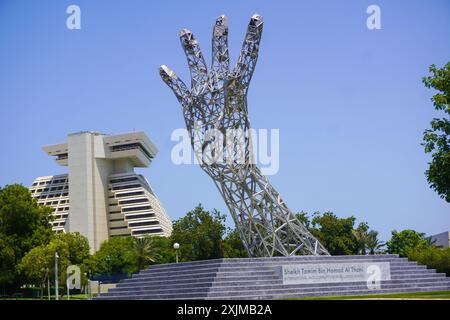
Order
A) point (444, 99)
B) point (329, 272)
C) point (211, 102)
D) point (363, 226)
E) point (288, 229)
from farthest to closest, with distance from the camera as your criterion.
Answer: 1. point (363, 226)
2. point (288, 229)
3. point (211, 102)
4. point (329, 272)
5. point (444, 99)

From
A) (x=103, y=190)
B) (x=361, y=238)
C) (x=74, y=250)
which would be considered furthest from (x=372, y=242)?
(x=103, y=190)

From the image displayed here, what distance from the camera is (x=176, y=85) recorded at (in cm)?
3481

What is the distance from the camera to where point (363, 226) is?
205ft

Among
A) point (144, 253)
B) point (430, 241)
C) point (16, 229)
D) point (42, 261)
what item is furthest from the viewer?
point (144, 253)

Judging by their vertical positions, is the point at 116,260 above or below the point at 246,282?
above

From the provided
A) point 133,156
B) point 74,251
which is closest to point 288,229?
point 74,251

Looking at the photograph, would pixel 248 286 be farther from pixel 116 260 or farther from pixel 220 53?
pixel 116 260

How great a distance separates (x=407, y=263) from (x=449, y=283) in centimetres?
217

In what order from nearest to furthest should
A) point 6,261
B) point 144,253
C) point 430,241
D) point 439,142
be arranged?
point 439,142 → point 6,261 → point 430,241 → point 144,253

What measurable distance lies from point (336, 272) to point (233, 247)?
27.2 m

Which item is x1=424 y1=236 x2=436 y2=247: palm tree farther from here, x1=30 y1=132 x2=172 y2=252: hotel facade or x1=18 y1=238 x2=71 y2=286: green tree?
x1=30 y1=132 x2=172 y2=252: hotel facade

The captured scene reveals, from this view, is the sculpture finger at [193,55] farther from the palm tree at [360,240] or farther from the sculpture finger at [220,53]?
the palm tree at [360,240]

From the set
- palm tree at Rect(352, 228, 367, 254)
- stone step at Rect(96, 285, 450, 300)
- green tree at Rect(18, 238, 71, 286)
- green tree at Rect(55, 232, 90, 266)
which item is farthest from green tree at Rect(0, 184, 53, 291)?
palm tree at Rect(352, 228, 367, 254)

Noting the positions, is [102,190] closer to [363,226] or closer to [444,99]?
[363,226]
